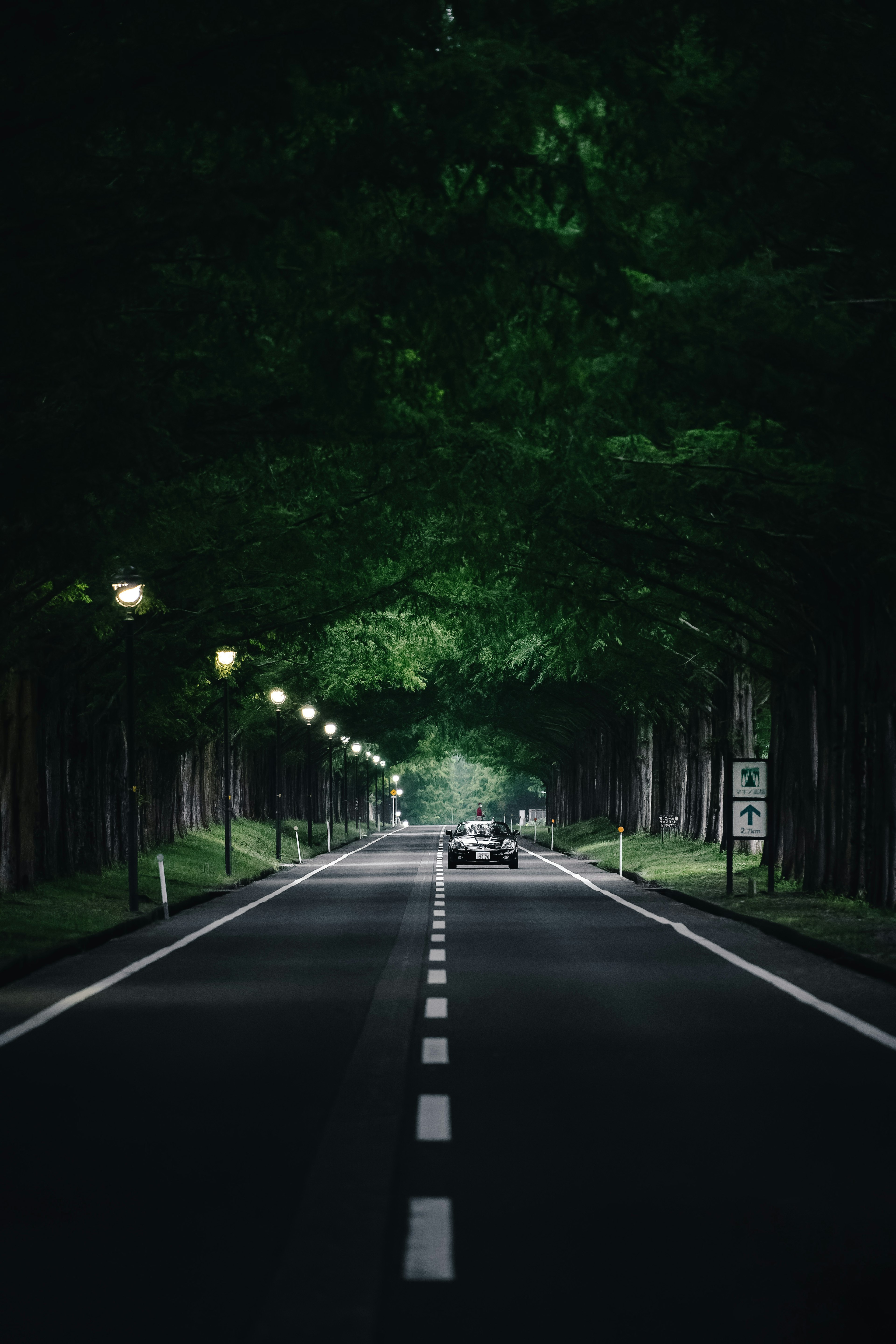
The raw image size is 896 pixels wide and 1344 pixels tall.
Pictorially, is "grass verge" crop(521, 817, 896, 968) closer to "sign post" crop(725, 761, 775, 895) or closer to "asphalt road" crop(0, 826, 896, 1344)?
"sign post" crop(725, 761, 775, 895)

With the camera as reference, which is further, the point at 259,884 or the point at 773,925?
the point at 259,884

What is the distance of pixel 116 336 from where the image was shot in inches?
629

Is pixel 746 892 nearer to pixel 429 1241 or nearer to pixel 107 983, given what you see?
pixel 107 983

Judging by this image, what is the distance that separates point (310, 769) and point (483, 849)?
1405 inches

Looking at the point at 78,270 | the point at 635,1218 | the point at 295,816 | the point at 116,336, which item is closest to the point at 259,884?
the point at 116,336

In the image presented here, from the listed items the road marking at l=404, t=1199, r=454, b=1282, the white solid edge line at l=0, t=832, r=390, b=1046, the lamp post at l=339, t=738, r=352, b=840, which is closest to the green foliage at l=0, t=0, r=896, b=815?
the white solid edge line at l=0, t=832, r=390, b=1046

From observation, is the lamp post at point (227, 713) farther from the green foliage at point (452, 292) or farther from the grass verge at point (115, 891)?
the green foliage at point (452, 292)

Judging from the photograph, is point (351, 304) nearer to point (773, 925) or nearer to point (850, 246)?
point (850, 246)

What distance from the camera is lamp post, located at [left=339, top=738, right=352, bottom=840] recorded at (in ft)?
292

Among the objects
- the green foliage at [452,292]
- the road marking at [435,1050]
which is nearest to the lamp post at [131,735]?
the green foliage at [452,292]

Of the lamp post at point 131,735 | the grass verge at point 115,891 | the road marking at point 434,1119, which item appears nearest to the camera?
the road marking at point 434,1119

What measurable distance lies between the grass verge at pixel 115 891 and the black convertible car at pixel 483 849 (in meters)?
5.56

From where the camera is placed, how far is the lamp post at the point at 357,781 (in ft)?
297

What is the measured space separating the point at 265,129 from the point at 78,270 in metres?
2.51
